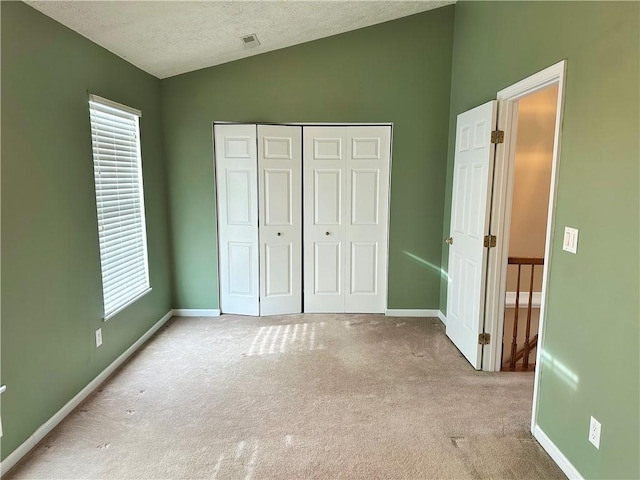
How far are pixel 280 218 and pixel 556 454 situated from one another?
2.97m

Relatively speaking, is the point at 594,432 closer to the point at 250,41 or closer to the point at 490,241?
the point at 490,241

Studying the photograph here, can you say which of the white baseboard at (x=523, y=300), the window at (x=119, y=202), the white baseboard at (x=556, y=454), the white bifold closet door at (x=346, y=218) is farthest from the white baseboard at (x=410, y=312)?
the window at (x=119, y=202)

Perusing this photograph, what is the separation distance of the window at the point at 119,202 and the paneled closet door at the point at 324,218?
5.26 ft

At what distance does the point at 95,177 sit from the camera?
2.76 metres

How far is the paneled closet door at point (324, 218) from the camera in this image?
4.03 meters

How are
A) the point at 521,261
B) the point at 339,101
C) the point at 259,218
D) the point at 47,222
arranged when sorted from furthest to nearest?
Result: the point at 259,218
the point at 339,101
the point at 521,261
the point at 47,222

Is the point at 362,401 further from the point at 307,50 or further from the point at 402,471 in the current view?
the point at 307,50

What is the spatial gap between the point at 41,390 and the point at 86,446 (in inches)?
16.4

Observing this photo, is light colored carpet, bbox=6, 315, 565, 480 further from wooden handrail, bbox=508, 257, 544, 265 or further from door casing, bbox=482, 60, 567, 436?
wooden handrail, bbox=508, 257, 544, 265

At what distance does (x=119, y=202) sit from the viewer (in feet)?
10.3

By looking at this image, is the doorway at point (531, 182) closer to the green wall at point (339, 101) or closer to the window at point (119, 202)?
the green wall at point (339, 101)

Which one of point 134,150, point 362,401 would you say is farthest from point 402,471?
point 134,150

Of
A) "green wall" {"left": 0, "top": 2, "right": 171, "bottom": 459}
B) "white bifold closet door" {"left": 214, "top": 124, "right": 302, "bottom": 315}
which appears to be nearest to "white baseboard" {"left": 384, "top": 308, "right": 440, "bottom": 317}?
"white bifold closet door" {"left": 214, "top": 124, "right": 302, "bottom": 315}

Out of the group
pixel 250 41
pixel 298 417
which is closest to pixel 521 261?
pixel 298 417
